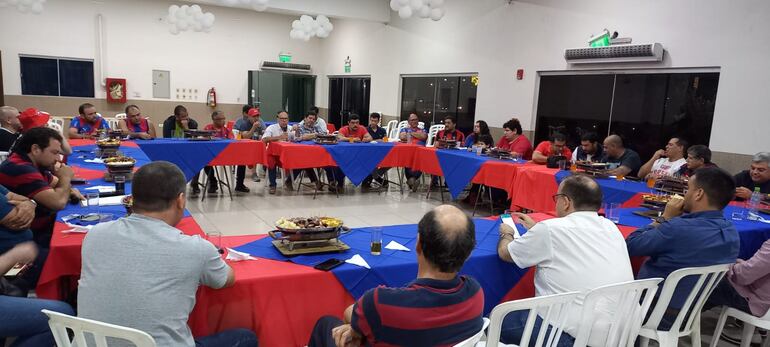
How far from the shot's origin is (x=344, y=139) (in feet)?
23.5

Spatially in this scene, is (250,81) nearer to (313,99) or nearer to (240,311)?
(313,99)

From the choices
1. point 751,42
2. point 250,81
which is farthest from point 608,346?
point 250,81

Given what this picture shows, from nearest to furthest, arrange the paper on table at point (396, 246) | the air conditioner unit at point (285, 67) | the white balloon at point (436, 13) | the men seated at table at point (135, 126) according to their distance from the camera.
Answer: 1. the paper on table at point (396, 246)
2. the men seated at table at point (135, 126)
3. the white balloon at point (436, 13)
4. the air conditioner unit at point (285, 67)

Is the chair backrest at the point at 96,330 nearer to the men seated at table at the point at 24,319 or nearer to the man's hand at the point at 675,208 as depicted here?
the men seated at table at the point at 24,319

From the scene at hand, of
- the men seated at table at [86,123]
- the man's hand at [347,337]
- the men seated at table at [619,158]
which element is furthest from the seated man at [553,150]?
the men seated at table at [86,123]

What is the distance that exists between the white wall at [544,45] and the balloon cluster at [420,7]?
125cm

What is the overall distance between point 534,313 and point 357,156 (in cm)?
496

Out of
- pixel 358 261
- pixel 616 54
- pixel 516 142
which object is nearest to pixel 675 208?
pixel 358 261

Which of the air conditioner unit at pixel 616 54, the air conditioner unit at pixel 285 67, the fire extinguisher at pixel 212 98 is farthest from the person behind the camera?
the air conditioner unit at pixel 285 67

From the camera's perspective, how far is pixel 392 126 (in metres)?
9.87

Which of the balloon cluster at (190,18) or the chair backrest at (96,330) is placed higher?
the balloon cluster at (190,18)

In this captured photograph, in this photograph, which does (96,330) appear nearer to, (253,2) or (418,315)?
(418,315)

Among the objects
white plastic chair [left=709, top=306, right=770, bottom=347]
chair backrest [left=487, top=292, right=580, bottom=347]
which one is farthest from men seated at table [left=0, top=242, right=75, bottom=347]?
white plastic chair [left=709, top=306, right=770, bottom=347]

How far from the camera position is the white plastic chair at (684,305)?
2.07 metres
